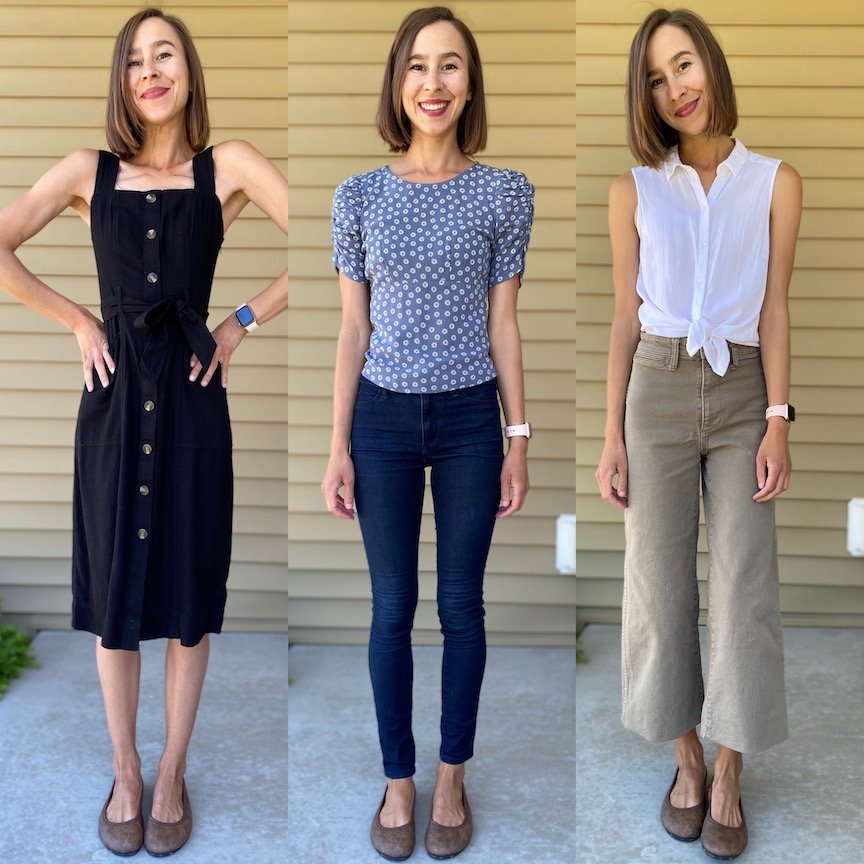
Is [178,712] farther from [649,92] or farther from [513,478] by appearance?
[649,92]

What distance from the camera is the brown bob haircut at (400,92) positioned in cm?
234

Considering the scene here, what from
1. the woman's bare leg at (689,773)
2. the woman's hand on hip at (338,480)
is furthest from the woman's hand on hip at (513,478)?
the woman's bare leg at (689,773)

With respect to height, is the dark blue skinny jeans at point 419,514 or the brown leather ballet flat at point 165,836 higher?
the dark blue skinny jeans at point 419,514

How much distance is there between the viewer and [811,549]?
12.3ft

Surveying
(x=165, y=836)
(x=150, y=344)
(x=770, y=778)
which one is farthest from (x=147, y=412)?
(x=770, y=778)

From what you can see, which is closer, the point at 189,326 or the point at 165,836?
the point at 189,326

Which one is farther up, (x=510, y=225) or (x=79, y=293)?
(x=510, y=225)

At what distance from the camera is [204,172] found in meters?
2.48

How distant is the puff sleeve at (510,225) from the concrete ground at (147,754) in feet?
5.22

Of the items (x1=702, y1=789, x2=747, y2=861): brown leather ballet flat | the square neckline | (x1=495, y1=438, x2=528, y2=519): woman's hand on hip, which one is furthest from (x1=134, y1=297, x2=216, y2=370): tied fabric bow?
(x1=702, y1=789, x2=747, y2=861): brown leather ballet flat

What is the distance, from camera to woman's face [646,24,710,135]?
2.40m

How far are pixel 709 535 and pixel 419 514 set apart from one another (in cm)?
74

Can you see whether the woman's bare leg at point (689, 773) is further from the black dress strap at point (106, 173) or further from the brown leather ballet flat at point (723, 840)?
the black dress strap at point (106, 173)

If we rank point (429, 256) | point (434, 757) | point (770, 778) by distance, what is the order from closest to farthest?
point (429, 256) → point (770, 778) → point (434, 757)
